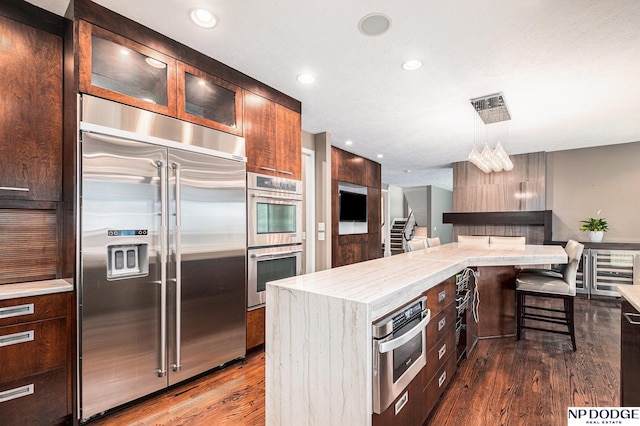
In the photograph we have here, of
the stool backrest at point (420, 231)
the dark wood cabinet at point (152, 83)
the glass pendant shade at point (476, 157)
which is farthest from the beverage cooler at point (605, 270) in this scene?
the stool backrest at point (420, 231)

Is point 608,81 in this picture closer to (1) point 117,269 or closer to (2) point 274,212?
(2) point 274,212

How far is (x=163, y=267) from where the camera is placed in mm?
2111

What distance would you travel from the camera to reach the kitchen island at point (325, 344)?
3.99ft

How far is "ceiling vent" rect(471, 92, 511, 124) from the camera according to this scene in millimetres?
3195

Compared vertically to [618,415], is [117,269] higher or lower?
higher

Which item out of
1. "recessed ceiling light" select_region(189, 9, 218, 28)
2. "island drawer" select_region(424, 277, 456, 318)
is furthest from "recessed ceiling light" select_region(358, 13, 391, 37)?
"island drawer" select_region(424, 277, 456, 318)

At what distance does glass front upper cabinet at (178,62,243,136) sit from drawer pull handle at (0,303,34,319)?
1.47 meters

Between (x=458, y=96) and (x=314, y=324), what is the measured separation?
2912 mm

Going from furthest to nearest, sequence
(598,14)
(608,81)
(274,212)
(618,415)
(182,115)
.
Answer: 1. (274,212)
2. (608,81)
3. (182,115)
4. (598,14)
5. (618,415)

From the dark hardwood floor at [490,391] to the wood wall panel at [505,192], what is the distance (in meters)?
3.52

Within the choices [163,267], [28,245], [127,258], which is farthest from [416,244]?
[28,245]

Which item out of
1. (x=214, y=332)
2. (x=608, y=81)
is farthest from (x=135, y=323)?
(x=608, y=81)

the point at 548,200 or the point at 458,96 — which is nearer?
the point at 458,96

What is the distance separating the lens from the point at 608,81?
2805mm
